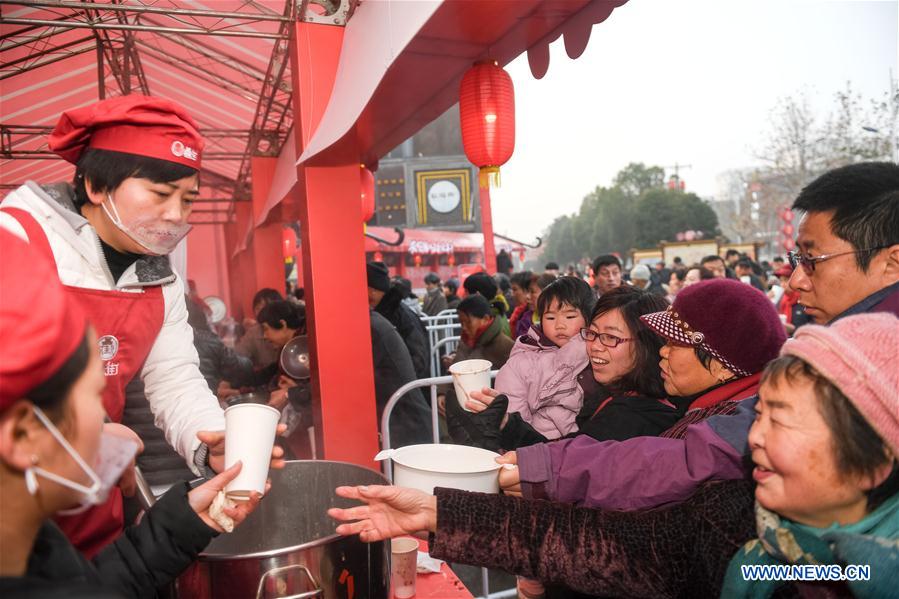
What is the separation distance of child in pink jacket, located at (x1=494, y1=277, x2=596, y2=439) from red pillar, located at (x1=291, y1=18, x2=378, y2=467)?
1.43 m

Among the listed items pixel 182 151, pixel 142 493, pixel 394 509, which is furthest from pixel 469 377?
pixel 182 151

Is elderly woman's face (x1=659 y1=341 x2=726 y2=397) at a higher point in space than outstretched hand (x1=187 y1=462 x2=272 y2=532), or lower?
higher

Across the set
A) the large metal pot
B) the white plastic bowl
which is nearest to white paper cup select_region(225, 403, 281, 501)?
the large metal pot

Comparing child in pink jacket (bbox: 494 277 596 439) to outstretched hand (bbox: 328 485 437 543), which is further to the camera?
child in pink jacket (bbox: 494 277 596 439)

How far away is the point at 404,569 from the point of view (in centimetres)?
149

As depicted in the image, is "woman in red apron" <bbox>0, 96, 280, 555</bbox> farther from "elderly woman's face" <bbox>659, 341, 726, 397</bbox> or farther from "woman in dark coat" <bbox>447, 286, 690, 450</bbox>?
"elderly woman's face" <bbox>659, 341, 726, 397</bbox>

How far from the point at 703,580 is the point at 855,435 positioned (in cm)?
46

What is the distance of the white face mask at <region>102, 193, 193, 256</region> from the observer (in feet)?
4.93

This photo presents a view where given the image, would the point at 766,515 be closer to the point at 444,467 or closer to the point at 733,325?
the point at 733,325

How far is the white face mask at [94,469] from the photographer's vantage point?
0.65 m

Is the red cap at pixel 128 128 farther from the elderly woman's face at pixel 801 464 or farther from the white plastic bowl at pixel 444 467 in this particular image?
the elderly woman's face at pixel 801 464

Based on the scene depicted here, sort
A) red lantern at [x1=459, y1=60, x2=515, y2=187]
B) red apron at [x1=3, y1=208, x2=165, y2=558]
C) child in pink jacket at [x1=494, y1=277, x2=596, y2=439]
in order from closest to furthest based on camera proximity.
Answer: red apron at [x1=3, y1=208, x2=165, y2=558], child in pink jacket at [x1=494, y1=277, x2=596, y2=439], red lantern at [x1=459, y1=60, x2=515, y2=187]

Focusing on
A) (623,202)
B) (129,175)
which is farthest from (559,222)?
(129,175)

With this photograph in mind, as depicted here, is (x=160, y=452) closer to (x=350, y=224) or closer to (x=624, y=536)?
(x=350, y=224)
